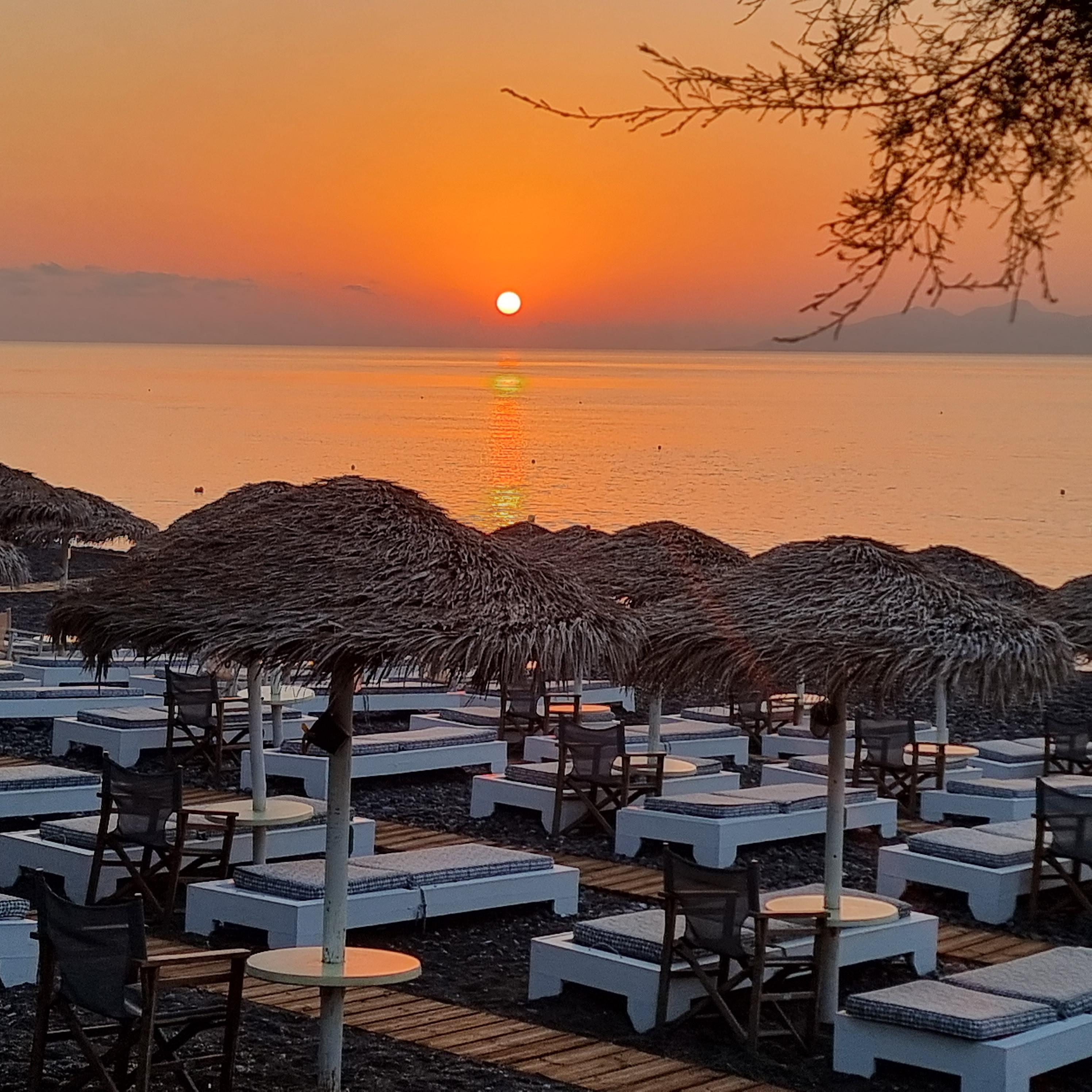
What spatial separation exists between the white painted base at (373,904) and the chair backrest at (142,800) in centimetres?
39

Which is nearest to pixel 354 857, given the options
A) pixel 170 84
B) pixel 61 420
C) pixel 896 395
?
pixel 170 84

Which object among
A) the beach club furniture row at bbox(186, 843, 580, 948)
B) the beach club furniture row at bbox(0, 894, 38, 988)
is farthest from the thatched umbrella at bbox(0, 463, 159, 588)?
the beach club furniture row at bbox(0, 894, 38, 988)

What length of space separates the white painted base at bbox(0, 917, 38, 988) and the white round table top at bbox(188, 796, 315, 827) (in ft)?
5.18

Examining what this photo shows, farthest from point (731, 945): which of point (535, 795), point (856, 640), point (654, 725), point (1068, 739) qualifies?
point (1068, 739)

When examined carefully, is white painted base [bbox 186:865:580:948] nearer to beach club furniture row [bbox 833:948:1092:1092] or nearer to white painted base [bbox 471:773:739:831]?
white painted base [bbox 471:773:739:831]

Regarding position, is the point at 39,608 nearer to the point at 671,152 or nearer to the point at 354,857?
the point at 354,857

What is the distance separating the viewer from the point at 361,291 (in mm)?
105625

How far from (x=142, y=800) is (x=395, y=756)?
4070 millimetres

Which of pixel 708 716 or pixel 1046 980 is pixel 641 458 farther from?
pixel 1046 980

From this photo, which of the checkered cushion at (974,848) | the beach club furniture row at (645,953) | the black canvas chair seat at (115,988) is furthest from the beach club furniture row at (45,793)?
the black canvas chair seat at (115,988)

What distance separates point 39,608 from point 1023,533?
31.5 m

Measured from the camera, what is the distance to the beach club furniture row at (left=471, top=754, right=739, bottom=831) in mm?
11383

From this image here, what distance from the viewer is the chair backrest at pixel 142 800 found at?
8469 mm

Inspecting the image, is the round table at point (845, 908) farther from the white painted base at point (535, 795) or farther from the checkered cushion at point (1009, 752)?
the checkered cushion at point (1009, 752)
